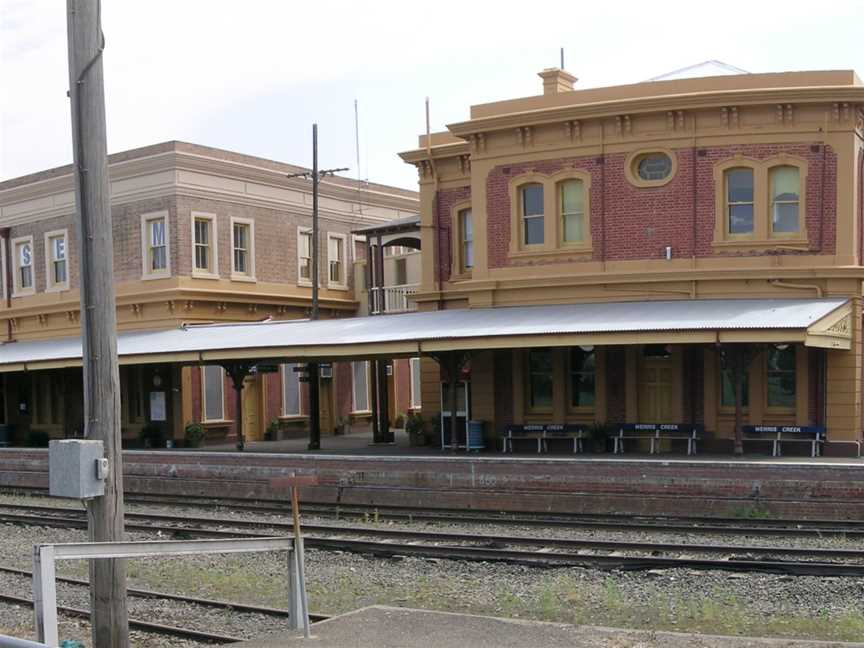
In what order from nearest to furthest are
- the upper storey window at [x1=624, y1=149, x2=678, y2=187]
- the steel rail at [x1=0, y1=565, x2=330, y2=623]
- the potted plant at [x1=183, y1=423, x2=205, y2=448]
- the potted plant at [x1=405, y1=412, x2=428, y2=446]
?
the steel rail at [x1=0, y1=565, x2=330, y2=623] → the upper storey window at [x1=624, y1=149, x2=678, y2=187] → the potted plant at [x1=405, y1=412, x2=428, y2=446] → the potted plant at [x1=183, y1=423, x2=205, y2=448]

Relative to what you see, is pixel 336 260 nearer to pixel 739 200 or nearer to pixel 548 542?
pixel 739 200

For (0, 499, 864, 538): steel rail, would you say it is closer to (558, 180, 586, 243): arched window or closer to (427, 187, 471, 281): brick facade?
(558, 180, 586, 243): arched window

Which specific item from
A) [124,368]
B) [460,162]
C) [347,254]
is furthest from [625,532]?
[347,254]

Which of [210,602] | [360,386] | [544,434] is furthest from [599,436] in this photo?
[360,386]

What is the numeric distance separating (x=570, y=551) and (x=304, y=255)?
24568mm

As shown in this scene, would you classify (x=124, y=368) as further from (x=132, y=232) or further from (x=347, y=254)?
(x=347, y=254)

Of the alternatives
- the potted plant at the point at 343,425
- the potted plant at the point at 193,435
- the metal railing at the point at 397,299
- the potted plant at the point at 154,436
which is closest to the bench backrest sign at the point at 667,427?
the metal railing at the point at 397,299

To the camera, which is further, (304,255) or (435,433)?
(304,255)

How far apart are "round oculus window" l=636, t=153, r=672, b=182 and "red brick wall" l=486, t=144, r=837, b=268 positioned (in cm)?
26

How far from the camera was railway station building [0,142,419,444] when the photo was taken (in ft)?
107

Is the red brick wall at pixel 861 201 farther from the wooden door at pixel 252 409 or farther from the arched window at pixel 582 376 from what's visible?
the wooden door at pixel 252 409

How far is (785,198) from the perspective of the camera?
2277 cm

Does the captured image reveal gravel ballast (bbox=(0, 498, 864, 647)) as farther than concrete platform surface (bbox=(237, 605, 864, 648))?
Yes

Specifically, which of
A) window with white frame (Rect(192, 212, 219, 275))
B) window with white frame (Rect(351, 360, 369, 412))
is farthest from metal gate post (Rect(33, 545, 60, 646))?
window with white frame (Rect(351, 360, 369, 412))
